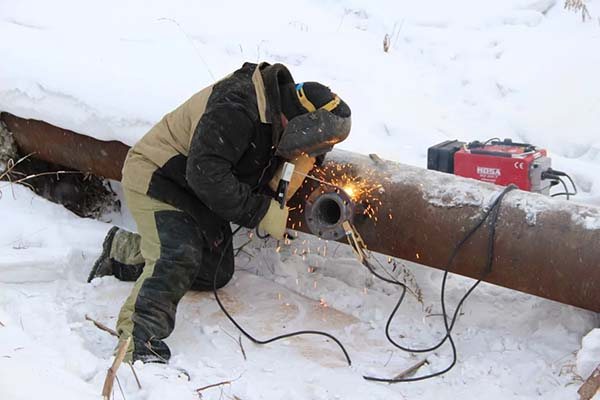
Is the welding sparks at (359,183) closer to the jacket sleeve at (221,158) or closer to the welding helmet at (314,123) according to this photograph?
the welding helmet at (314,123)

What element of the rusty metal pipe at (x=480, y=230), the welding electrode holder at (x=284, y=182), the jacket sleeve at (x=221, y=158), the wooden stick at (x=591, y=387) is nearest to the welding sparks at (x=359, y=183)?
the rusty metal pipe at (x=480, y=230)

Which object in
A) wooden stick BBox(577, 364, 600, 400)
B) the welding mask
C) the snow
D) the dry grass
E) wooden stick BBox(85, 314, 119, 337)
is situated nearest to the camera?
wooden stick BBox(577, 364, 600, 400)

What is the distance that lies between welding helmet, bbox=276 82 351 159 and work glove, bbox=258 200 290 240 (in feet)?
0.80

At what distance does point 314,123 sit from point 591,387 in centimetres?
136

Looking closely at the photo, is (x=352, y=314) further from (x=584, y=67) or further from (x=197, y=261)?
(x=584, y=67)

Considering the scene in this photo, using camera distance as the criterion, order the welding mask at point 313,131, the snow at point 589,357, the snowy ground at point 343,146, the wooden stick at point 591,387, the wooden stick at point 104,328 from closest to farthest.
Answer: the wooden stick at point 591,387, the snow at point 589,357, the snowy ground at point 343,146, the welding mask at point 313,131, the wooden stick at point 104,328

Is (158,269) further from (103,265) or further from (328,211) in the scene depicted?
(328,211)

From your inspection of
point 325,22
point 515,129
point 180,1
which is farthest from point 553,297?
point 180,1

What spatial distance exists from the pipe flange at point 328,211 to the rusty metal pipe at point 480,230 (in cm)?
11

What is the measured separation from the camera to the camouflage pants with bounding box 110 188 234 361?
299cm

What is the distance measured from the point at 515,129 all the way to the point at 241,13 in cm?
234

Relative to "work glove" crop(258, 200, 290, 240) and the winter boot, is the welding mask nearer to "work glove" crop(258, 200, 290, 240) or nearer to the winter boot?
"work glove" crop(258, 200, 290, 240)

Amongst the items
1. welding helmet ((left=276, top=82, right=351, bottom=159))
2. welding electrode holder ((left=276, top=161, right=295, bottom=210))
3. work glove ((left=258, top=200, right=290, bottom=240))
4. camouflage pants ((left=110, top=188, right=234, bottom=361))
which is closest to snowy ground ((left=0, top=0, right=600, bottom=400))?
camouflage pants ((left=110, top=188, right=234, bottom=361))

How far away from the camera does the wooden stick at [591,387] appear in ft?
8.11
